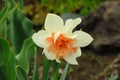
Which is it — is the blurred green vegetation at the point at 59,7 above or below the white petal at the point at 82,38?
below

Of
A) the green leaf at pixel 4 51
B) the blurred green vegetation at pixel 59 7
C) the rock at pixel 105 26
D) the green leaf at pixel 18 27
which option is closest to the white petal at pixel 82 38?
the green leaf at pixel 4 51

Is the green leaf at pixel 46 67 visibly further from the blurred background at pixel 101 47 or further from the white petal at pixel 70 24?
the blurred background at pixel 101 47

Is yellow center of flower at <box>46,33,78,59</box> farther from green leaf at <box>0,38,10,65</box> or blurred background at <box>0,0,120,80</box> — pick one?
blurred background at <box>0,0,120,80</box>

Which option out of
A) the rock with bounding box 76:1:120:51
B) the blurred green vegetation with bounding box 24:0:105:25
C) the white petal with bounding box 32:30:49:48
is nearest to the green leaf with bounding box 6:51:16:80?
the white petal with bounding box 32:30:49:48

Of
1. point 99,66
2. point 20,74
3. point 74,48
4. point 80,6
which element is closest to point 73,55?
point 74,48

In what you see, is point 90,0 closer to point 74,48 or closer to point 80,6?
point 80,6

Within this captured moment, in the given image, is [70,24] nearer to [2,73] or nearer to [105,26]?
[2,73]
